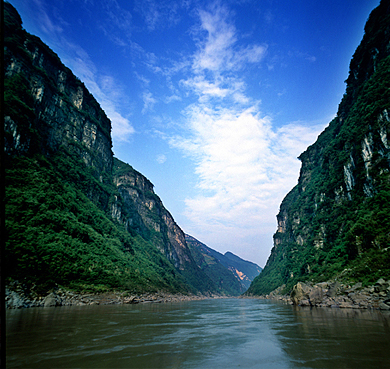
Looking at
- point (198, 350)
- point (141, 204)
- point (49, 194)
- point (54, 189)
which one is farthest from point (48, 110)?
point (141, 204)

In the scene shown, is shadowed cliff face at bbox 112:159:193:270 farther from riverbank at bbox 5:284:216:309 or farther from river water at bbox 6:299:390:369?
river water at bbox 6:299:390:369

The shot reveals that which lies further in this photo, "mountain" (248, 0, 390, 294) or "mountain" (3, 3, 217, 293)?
"mountain" (3, 3, 217, 293)

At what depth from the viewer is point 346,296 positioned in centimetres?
2455

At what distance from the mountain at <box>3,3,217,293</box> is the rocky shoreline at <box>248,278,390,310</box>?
3202 cm

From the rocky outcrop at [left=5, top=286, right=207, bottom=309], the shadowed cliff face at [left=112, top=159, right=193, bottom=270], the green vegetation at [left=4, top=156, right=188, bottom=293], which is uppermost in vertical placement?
the shadowed cliff face at [left=112, top=159, right=193, bottom=270]

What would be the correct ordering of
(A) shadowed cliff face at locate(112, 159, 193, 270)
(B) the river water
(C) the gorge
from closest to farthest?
(B) the river water, (C) the gorge, (A) shadowed cliff face at locate(112, 159, 193, 270)

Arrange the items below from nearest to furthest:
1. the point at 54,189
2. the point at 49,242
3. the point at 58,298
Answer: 1. the point at 58,298
2. the point at 49,242
3. the point at 54,189

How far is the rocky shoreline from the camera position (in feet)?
66.5

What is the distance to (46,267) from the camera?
3164 cm

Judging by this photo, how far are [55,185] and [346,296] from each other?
55.5m

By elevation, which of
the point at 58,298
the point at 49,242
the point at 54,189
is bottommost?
the point at 58,298

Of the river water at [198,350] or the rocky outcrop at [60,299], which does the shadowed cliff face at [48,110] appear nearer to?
the rocky outcrop at [60,299]

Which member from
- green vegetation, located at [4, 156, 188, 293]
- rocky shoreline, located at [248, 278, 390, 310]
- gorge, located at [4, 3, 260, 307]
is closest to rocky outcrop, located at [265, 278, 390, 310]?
rocky shoreline, located at [248, 278, 390, 310]

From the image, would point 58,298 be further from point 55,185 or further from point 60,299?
point 55,185
